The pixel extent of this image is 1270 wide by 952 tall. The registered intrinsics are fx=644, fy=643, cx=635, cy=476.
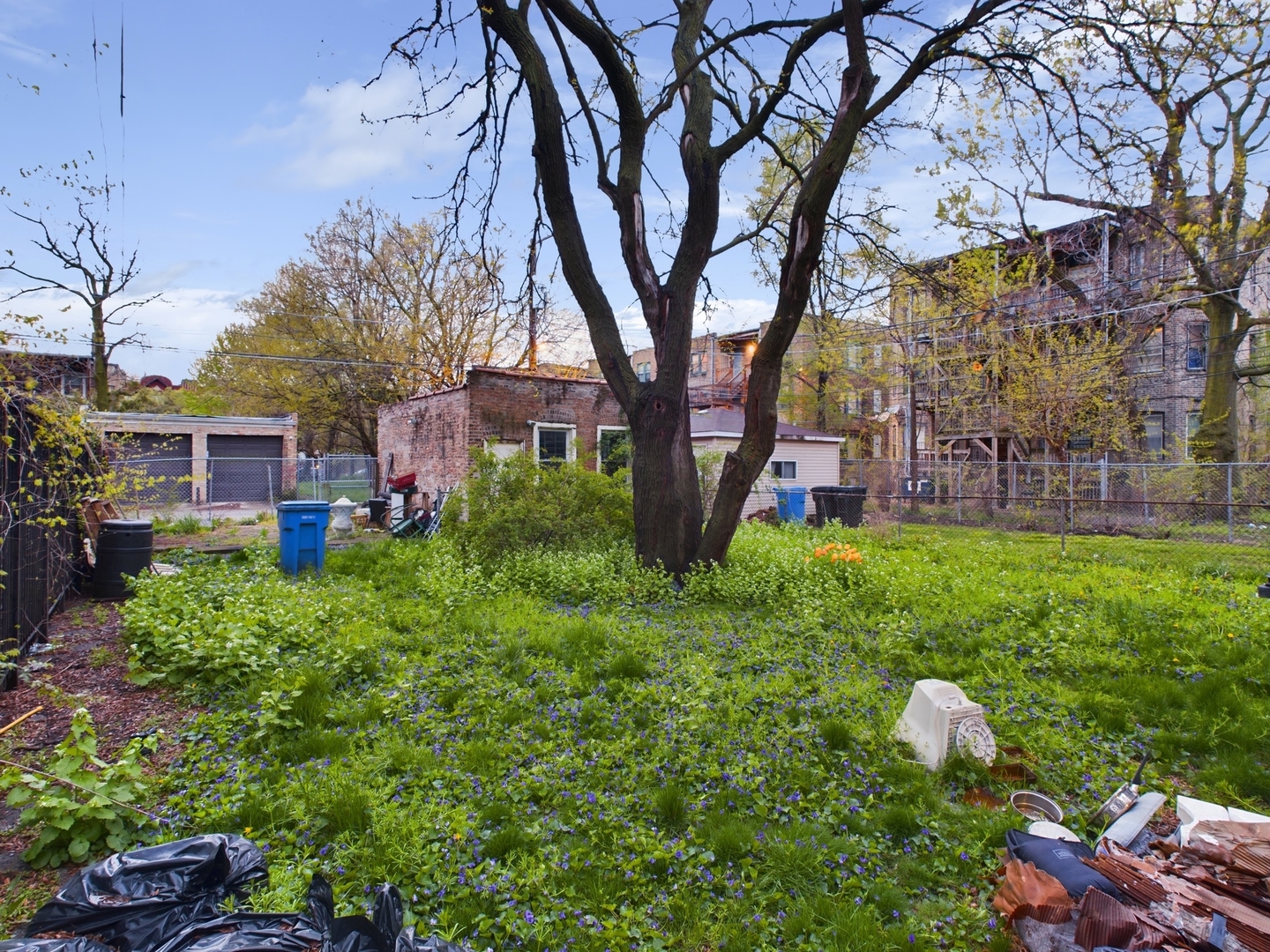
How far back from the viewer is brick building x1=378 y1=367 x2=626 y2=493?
13.2 m

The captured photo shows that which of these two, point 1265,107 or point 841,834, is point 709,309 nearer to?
point 841,834

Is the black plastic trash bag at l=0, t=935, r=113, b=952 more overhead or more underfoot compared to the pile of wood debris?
more overhead

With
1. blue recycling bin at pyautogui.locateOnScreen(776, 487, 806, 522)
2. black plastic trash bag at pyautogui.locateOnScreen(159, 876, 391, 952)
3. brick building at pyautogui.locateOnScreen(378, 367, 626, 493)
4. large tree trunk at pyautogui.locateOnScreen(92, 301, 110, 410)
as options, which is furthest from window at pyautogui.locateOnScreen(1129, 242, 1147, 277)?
large tree trunk at pyautogui.locateOnScreen(92, 301, 110, 410)

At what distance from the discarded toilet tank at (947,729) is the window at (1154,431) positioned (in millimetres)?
24216

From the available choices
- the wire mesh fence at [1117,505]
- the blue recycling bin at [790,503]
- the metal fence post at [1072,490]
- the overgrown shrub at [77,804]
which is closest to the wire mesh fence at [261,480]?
the blue recycling bin at [790,503]

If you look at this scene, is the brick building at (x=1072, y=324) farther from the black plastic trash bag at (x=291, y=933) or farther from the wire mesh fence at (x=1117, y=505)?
the black plastic trash bag at (x=291, y=933)

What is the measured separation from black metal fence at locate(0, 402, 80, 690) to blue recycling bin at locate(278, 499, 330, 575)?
108 inches

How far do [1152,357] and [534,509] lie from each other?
21.9 metres

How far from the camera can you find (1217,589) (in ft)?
24.1

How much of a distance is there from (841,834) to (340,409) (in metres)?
25.9

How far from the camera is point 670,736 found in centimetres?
373

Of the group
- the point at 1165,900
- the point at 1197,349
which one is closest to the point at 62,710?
the point at 1165,900

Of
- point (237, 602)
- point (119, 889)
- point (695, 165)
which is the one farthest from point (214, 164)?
point (119, 889)

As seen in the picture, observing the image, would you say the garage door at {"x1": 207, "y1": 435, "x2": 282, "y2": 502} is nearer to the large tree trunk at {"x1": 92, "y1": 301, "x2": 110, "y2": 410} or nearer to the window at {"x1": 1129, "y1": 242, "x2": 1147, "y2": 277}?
the large tree trunk at {"x1": 92, "y1": 301, "x2": 110, "y2": 410}
